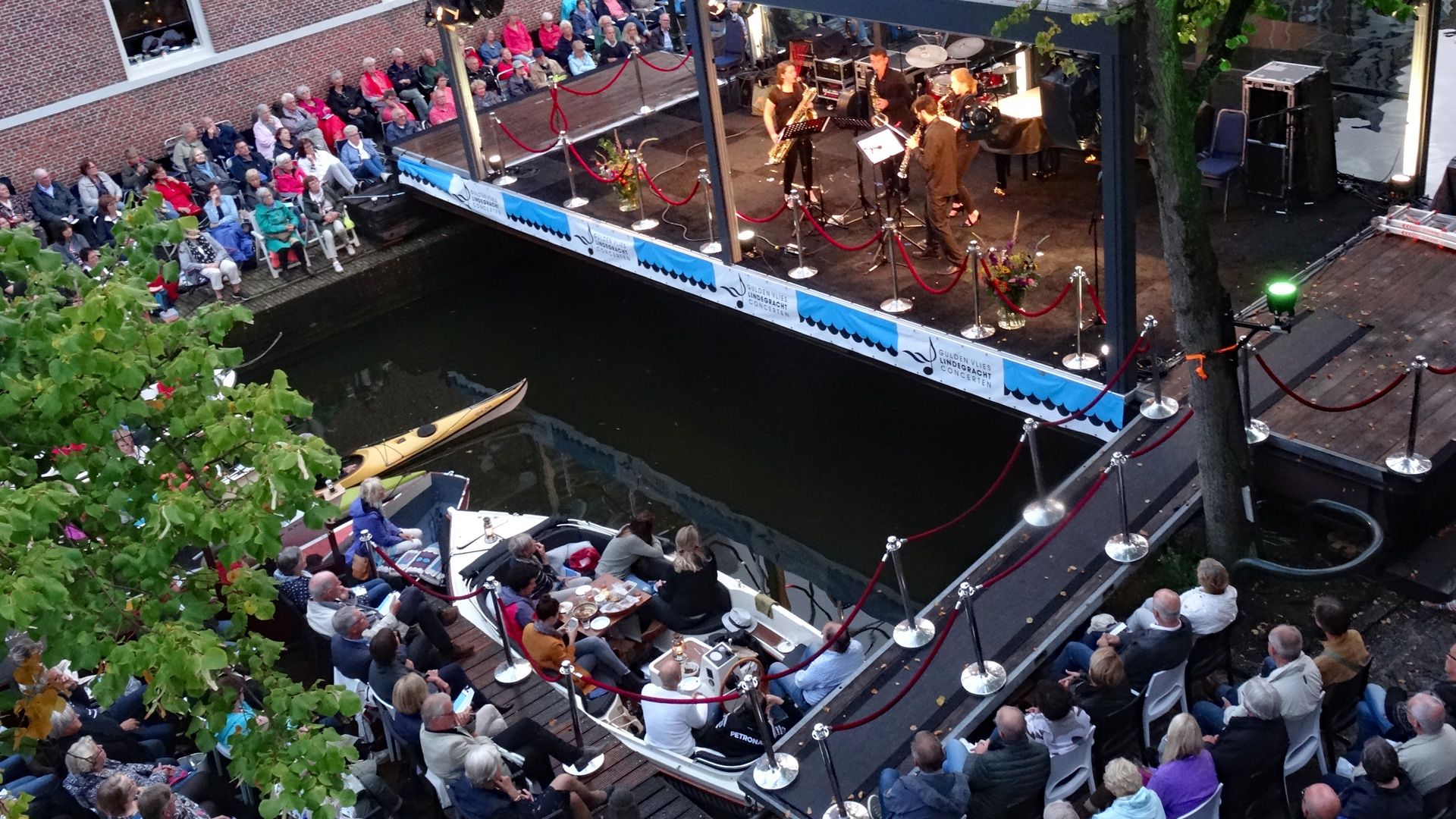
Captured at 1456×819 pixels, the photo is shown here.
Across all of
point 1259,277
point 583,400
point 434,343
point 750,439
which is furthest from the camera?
point 434,343

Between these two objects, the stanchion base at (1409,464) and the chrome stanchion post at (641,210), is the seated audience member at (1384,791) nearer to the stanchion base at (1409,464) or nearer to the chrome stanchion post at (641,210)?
the stanchion base at (1409,464)

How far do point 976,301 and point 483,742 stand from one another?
5039mm

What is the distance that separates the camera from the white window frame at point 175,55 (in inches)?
684

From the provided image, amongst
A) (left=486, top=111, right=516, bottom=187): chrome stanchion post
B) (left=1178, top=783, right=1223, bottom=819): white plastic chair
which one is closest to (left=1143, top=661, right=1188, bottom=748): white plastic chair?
(left=1178, top=783, right=1223, bottom=819): white plastic chair

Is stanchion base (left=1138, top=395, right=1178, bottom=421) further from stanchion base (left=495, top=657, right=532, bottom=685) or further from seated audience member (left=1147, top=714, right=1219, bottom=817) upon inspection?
stanchion base (left=495, top=657, right=532, bottom=685)

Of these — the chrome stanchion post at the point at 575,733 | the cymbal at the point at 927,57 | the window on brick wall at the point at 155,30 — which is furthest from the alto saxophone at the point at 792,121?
the window on brick wall at the point at 155,30

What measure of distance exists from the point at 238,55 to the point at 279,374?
1489 centimetres

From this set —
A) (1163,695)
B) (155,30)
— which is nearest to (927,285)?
(1163,695)

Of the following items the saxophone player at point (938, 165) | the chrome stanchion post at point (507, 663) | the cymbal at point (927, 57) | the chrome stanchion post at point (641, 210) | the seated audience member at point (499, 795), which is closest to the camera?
the seated audience member at point (499, 795)

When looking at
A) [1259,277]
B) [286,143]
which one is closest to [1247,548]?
[1259,277]

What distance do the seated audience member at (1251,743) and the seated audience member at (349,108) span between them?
1437cm

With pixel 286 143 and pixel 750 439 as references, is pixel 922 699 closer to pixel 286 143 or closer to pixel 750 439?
pixel 750 439

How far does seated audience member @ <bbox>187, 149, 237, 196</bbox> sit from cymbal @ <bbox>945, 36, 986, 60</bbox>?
836cm

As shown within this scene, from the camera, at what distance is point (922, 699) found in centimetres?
768
